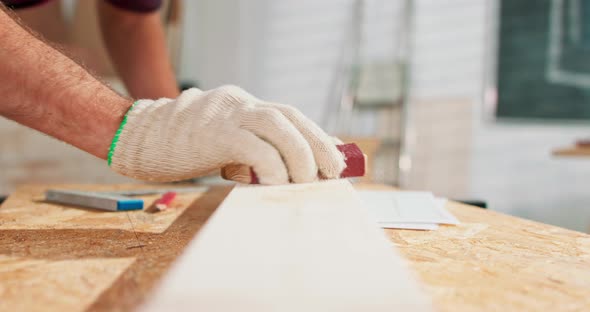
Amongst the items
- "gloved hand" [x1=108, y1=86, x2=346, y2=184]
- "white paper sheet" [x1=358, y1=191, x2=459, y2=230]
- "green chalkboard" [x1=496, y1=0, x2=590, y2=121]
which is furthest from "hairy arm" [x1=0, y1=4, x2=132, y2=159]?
"green chalkboard" [x1=496, y1=0, x2=590, y2=121]

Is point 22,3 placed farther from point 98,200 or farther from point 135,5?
point 98,200

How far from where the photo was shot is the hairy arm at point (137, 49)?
1371mm

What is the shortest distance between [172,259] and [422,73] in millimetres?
2906

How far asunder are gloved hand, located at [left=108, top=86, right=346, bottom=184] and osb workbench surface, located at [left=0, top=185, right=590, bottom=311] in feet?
0.32

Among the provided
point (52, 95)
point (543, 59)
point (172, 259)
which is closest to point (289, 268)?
point (172, 259)

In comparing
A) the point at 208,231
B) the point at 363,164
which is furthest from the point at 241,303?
the point at 363,164

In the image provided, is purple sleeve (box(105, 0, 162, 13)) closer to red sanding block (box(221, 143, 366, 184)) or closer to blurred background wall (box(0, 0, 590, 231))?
red sanding block (box(221, 143, 366, 184))

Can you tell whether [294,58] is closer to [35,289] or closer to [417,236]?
[417,236]

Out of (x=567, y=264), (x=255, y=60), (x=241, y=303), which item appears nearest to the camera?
(x=241, y=303)

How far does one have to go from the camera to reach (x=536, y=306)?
0.40 m

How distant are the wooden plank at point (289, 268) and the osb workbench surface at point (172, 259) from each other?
8cm

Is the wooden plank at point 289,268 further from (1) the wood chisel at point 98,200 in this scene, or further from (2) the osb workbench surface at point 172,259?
(1) the wood chisel at point 98,200

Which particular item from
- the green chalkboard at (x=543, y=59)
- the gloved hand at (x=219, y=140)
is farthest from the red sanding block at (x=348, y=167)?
the green chalkboard at (x=543, y=59)

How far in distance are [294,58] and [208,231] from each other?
280 centimetres
